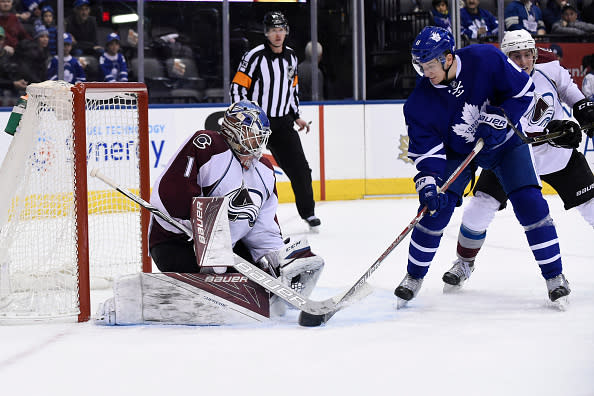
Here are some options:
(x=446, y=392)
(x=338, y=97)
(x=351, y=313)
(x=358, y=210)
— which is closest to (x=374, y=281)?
(x=351, y=313)

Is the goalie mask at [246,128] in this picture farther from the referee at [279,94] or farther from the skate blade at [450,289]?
the referee at [279,94]

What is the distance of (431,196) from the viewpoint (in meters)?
2.84

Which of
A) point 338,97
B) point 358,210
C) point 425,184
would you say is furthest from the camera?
point 338,97

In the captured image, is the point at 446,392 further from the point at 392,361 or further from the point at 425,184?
the point at 425,184

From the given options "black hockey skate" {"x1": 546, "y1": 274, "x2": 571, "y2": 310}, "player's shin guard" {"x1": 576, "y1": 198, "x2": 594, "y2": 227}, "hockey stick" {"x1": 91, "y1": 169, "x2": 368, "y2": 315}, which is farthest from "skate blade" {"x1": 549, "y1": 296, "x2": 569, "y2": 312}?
"hockey stick" {"x1": 91, "y1": 169, "x2": 368, "y2": 315}

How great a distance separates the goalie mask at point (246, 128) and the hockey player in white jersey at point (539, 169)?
951mm

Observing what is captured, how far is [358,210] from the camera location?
6.03 metres

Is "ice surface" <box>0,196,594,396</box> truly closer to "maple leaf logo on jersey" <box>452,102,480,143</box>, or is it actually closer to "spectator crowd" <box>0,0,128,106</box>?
"maple leaf logo on jersey" <box>452,102,480,143</box>

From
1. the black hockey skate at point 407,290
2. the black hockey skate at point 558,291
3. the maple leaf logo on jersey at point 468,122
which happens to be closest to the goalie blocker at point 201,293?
the black hockey skate at point 407,290

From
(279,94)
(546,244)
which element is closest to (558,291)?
(546,244)

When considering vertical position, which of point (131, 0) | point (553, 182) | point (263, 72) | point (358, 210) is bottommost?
point (358, 210)

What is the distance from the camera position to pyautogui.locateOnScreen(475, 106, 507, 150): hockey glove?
9.39ft

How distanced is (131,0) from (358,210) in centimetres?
218

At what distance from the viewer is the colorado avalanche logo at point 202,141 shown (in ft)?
9.26
